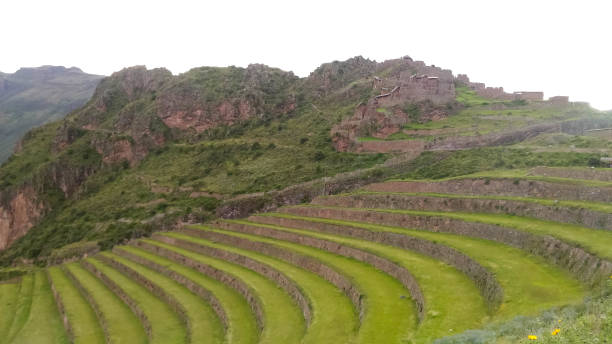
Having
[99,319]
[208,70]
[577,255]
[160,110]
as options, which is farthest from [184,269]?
[208,70]

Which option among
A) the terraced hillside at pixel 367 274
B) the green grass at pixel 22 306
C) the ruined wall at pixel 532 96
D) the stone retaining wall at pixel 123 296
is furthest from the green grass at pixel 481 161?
the green grass at pixel 22 306

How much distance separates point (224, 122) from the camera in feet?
218

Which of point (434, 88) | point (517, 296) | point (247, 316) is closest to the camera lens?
point (517, 296)

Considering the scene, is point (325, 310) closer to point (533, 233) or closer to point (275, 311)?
point (275, 311)

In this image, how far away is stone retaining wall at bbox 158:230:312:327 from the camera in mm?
16763

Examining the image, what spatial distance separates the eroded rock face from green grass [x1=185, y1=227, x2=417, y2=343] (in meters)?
54.2

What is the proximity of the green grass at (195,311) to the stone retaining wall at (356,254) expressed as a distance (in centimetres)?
603

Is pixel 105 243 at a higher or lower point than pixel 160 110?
lower

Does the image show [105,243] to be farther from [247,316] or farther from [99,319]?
[247,316]

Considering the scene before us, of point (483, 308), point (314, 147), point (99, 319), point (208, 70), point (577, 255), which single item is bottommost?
point (99, 319)

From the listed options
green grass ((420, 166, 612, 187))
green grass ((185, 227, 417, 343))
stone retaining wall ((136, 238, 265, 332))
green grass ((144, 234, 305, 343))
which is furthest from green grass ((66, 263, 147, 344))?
green grass ((420, 166, 612, 187))

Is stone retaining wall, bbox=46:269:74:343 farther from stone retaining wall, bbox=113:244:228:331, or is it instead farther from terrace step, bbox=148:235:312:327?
terrace step, bbox=148:235:312:327

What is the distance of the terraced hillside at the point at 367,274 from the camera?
12711 mm

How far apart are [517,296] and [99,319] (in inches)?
793
